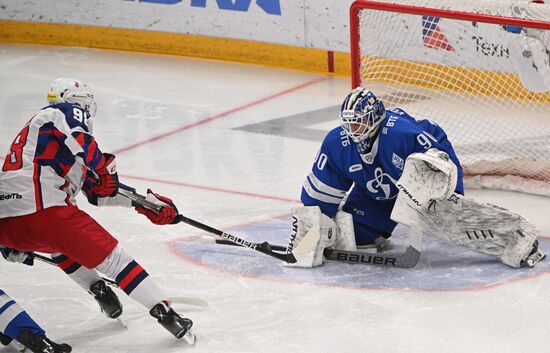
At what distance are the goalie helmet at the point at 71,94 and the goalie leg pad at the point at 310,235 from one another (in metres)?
0.99

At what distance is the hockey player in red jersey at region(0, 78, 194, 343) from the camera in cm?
367

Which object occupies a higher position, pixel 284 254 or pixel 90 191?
pixel 90 191

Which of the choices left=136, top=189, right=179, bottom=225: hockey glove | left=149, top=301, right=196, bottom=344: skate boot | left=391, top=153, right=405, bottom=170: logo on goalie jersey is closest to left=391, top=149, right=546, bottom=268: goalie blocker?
left=391, top=153, right=405, bottom=170: logo on goalie jersey

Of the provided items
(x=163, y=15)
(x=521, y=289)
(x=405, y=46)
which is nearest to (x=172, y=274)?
(x=521, y=289)

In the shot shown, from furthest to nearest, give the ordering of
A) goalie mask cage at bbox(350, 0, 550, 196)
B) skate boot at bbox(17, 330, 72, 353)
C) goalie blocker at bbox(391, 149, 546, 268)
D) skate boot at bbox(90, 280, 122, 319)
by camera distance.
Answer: goalie mask cage at bbox(350, 0, 550, 196)
goalie blocker at bbox(391, 149, 546, 268)
skate boot at bbox(90, 280, 122, 319)
skate boot at bbox(17, 330, 72, 353)

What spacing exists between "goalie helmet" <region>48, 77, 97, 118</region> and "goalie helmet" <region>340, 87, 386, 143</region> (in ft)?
3.06

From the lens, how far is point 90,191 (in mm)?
4004

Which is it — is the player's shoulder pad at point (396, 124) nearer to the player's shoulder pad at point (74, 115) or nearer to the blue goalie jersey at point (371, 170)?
the blue goalie jersey at point (371, 170)

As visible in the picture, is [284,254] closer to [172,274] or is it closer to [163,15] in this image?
[172,274]

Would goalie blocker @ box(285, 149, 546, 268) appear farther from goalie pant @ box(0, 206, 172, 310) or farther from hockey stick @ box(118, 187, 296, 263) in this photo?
goalie pant @ box(0, 206, 172, 310)

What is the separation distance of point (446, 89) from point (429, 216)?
4.80 feet

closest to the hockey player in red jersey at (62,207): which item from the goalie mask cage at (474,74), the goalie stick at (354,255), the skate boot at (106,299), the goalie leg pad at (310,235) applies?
the skate boot at (106,299)

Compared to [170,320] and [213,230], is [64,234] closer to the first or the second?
[170,320]

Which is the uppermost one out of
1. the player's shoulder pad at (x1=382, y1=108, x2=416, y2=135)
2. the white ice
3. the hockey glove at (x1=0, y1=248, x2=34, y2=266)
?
the player's shoulder pad at (x1=382, y1=108, x2=416, y2=135)
